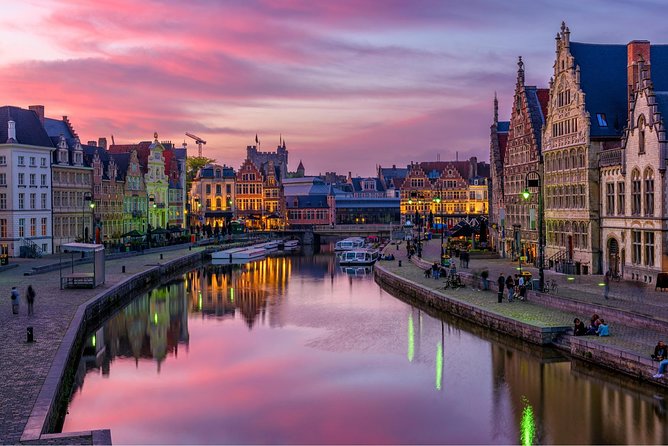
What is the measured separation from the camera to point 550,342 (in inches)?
1272

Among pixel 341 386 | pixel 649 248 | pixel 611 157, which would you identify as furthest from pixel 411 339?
pixel 611 157

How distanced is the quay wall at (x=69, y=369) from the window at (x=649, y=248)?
93.5ft

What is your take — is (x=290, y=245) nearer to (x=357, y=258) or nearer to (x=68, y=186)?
(x=357, y=258)

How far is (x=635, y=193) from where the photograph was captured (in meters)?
43.3

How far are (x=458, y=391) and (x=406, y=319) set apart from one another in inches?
621

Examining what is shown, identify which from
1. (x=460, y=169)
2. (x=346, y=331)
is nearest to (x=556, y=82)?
(x=346, y=331)

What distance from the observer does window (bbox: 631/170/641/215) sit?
141 ft

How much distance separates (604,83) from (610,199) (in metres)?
8.62

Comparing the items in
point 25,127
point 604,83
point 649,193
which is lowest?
point 649,193

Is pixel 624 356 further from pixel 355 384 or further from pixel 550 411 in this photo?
pixel 355 384

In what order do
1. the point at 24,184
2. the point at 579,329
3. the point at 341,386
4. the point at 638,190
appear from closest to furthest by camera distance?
1. the point at 341,386
2. the point at 579,329
3. the point at 638,190
4. the point at 24,184

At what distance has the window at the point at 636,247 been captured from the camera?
43.2 meters

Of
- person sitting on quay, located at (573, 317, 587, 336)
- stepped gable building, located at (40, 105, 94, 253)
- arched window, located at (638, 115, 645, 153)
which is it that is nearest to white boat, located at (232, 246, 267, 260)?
stepped gable building, located at (40, 105, 94, 253)

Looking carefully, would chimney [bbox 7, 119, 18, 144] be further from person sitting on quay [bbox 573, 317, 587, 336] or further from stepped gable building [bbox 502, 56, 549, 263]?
person sitting on quay [bbox 573, 317, 587, 336]
